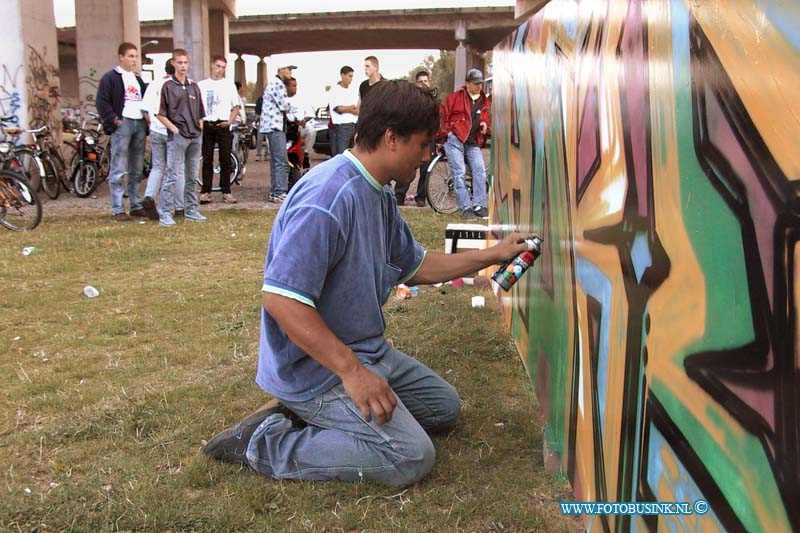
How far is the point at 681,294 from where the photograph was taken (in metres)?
1.81

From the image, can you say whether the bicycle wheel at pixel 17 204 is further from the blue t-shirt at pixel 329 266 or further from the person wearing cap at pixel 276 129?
the blue t-shirt at pixel 329 266

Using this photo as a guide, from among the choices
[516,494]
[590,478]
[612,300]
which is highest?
[612,300]

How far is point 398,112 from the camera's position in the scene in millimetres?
3031

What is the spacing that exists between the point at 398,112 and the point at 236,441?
4.98 feet

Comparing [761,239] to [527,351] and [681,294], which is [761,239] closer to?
[681,294]

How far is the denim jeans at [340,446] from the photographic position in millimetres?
3162

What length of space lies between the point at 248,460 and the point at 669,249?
208cm

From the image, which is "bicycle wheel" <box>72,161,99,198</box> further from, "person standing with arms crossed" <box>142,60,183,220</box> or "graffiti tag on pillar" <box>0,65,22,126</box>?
"person standing with arms crossed" <box>142,60,183,220</box>

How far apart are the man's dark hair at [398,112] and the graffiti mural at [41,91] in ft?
34.0

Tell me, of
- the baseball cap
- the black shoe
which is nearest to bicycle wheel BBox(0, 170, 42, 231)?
the baseball cap

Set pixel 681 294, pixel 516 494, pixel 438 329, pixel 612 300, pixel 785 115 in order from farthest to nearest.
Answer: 1. pixel 438 329
2. pixel 516 494
3. pixel 612 300
4. pixel 681 294
5. pixel 785 115

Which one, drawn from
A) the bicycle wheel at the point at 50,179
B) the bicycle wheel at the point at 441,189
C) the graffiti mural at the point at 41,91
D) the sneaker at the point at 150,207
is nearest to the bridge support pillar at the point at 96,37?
the graffiti mural at the point at 41,91

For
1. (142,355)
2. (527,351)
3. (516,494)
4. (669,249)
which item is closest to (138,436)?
(142,355)

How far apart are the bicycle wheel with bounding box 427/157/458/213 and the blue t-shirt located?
737 centimetres
